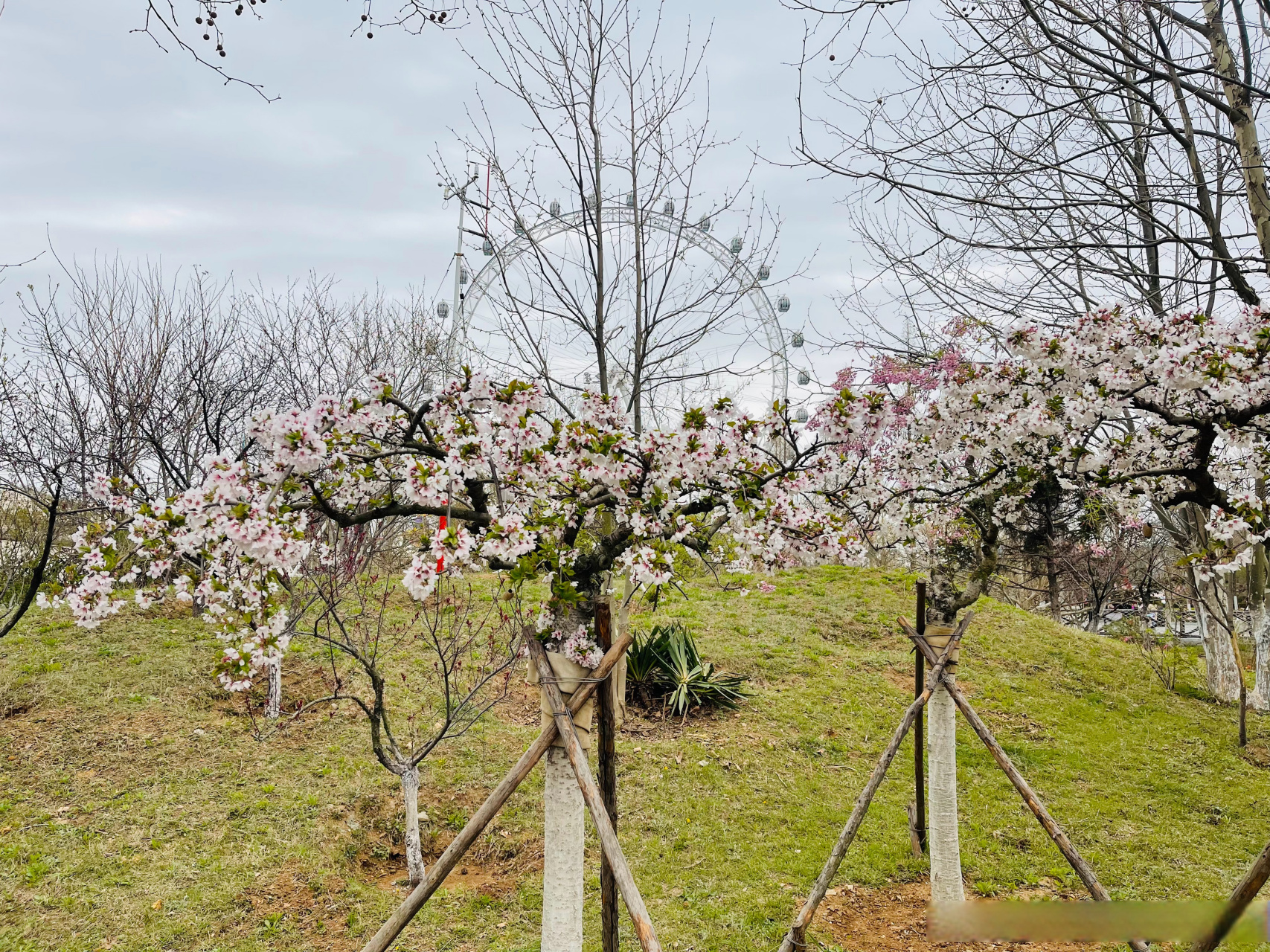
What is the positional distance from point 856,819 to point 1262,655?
7241 mm

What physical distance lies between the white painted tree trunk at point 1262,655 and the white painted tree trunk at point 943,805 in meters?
6.24

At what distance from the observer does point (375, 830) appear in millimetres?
5496

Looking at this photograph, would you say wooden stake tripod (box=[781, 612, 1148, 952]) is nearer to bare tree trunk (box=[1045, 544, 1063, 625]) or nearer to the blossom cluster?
the blossom cluster

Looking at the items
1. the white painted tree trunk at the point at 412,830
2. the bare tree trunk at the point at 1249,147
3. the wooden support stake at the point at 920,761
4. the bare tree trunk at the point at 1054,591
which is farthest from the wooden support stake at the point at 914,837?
the bare tree trunk at the point at 1054,591

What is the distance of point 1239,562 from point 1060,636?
16.7ft

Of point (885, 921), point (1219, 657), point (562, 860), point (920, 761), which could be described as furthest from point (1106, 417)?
point (1219, 657)

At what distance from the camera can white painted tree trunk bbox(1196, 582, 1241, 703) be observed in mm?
9055

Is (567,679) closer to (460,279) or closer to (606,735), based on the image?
(606,735)

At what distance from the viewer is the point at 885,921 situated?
15.3 feet

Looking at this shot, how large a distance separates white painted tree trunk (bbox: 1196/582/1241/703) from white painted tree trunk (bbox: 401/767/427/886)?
28.2ft

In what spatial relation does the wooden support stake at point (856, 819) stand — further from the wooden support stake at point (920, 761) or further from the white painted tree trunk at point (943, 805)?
the wooden support stake at point (920, 761)

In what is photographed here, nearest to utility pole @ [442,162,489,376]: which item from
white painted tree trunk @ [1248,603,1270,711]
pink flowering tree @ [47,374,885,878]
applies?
pink flowering tree @ [47,374,885,878]

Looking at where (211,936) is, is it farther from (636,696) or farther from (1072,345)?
(1072,345)

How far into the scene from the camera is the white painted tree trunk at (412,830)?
190 inches
